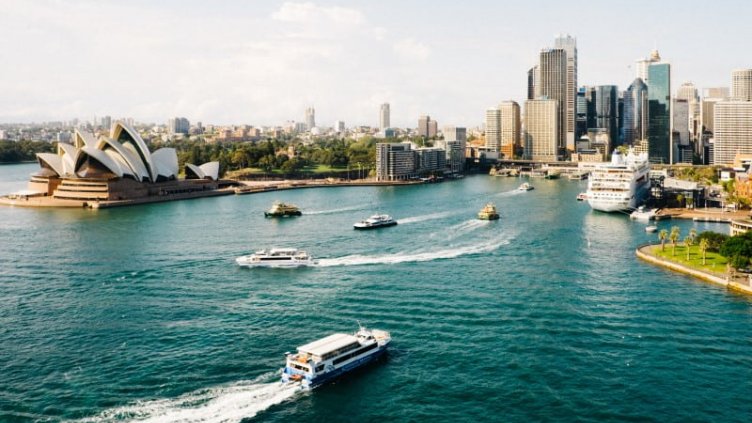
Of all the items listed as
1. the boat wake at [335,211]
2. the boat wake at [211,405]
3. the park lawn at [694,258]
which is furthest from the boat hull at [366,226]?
the boat wake at [211,405]

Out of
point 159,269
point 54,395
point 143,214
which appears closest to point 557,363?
point 54,395

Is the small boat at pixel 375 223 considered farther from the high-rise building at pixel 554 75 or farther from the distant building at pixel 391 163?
the high-rise building at pixel 554 75

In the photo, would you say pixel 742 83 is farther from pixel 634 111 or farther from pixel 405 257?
pixel 405 257

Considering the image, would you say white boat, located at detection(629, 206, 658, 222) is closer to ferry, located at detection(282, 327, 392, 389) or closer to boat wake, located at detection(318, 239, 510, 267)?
boat wake, located at detection(318, 239, 510, 267)

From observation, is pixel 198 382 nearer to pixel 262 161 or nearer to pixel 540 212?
pixel 540 212

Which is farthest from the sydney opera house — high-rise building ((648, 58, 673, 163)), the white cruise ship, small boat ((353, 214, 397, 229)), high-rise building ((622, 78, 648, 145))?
high-rise building ((622, 78, 648, 145))

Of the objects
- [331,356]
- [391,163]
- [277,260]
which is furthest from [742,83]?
[331,356]

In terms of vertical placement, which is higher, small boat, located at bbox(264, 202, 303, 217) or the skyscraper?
the skyscraper
